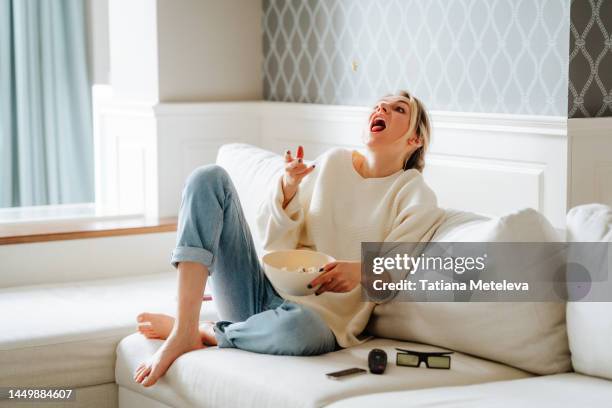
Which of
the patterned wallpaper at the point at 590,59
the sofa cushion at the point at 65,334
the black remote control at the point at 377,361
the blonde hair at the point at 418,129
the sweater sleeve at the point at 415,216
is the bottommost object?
the sofa cushion at the point at 65,334

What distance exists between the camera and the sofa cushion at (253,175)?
3031mm

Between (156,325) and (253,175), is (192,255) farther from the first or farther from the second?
(253,175)

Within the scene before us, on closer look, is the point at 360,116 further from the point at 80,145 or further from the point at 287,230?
the point at 80,145

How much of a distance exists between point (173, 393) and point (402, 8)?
1749 mm

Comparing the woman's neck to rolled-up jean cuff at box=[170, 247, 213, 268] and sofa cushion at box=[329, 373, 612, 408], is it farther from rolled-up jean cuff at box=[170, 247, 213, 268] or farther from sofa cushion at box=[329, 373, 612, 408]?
sofa cushion at box=[329, 373, 612, 408]

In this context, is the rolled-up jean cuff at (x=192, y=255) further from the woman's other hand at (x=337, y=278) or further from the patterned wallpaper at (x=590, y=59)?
the patterned wallpaper at (x=590, y=59)

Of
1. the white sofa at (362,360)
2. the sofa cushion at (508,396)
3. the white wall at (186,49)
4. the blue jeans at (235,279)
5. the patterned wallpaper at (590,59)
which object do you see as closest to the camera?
the sofa cushion at (508,396)

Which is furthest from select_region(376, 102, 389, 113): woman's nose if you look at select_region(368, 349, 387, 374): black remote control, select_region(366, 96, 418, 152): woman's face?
select_region(368, 349, 387, 374): black remote control

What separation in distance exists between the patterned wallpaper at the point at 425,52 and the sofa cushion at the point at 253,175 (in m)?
0.66

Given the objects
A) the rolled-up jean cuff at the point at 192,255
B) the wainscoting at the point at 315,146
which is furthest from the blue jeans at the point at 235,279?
the wainscoting at the point at 315,146

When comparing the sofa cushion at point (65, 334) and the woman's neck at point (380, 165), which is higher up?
the woman's neck at point (380, 165)

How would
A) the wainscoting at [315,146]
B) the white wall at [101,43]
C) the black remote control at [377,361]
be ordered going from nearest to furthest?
→ the black remote control at [377,361], the wainscoting at [315,146], the white wall at [101,43]

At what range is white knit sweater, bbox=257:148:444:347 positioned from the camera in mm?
2543

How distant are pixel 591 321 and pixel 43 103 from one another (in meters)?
3.91
